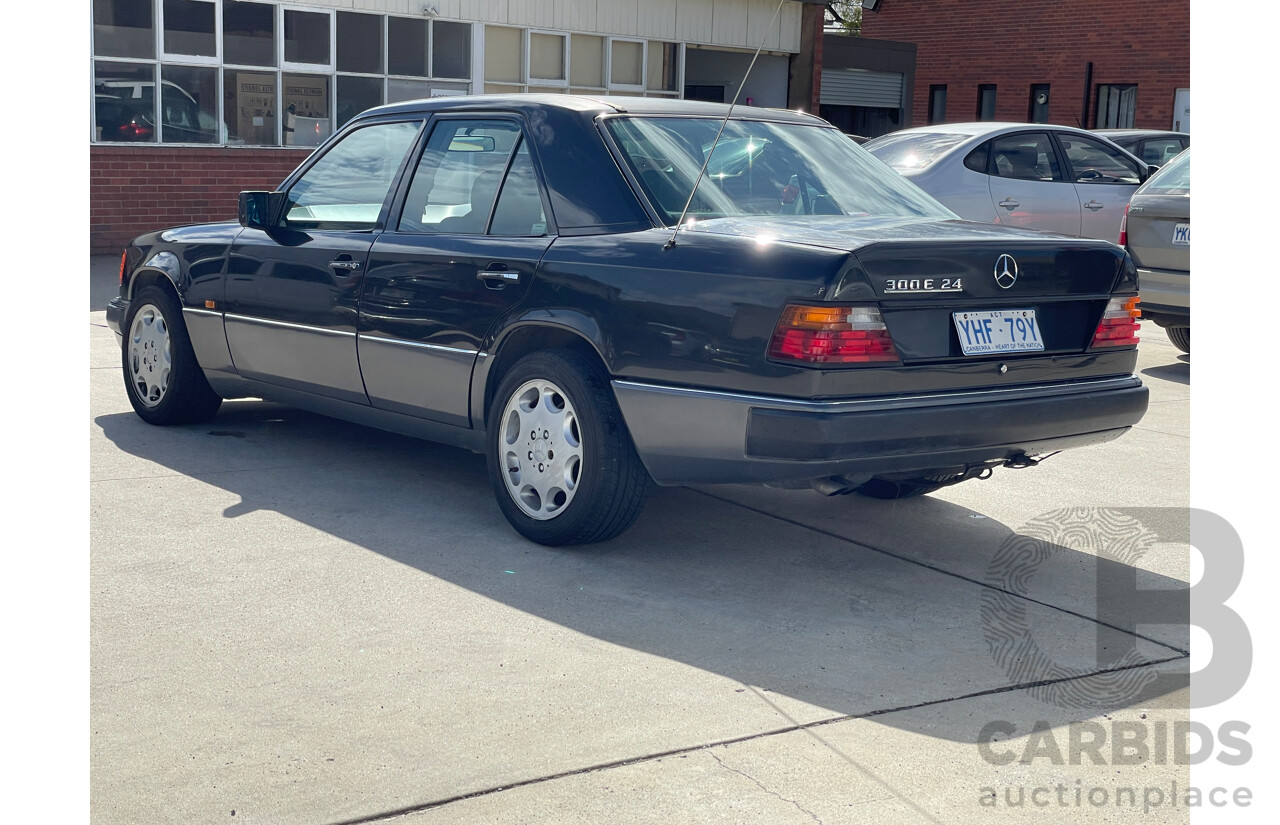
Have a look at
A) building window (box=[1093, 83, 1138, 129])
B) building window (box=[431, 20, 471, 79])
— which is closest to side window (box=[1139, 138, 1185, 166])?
building window (box=[431, 20, 471, 79])

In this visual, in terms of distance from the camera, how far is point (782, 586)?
15.4 ft

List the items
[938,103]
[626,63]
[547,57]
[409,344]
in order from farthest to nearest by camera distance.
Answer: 1. [938,103]
2. [626,63]
3. [547,57]
4. [409,344]

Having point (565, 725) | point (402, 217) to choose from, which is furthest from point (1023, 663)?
→ point (402, 217)

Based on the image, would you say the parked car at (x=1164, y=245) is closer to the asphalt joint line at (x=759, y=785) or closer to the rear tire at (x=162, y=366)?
the rear tire at (x=162, y=366)

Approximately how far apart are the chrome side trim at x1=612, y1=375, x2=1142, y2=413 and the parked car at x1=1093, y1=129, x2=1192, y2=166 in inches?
443

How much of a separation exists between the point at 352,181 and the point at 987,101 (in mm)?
29382

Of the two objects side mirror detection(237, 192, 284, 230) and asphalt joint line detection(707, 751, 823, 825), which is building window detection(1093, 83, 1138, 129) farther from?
asphalt joint line detection(707, 751, 823, 825)

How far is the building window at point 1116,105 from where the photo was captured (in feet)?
99.8

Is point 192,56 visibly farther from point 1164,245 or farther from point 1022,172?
point 1164,245

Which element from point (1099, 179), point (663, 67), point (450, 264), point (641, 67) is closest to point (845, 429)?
point (450, 264)

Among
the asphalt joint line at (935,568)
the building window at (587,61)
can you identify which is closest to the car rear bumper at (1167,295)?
the asphalt joint line at (935,568)

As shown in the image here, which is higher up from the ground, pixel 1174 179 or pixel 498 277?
pixel 1174 179

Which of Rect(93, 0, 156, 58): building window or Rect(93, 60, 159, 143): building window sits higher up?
Rect(93, 0, 156, 58): building window

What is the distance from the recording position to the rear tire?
6828 millimetres
